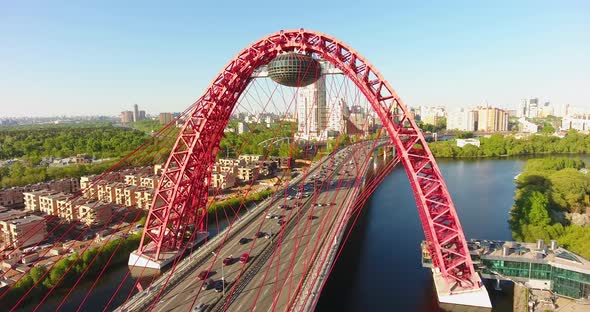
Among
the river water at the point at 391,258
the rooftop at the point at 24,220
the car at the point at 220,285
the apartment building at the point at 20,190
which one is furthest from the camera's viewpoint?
the apartment building at the point at 20,190

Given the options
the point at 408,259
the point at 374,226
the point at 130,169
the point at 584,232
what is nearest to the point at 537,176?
the point at 584,232

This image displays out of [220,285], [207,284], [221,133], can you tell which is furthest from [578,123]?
[207,284]

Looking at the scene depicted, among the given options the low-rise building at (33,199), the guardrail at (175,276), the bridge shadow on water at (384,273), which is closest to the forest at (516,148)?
the bridge shadow on water at (384,273)

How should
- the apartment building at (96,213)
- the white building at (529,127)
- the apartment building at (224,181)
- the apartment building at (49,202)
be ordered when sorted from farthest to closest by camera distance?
the white building at (529,127) < the apartment building at (224,181) < the apartment building at (49,202) < the apartment building at (96,213)

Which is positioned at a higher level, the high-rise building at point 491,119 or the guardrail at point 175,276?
the high-rise building at point 491,119

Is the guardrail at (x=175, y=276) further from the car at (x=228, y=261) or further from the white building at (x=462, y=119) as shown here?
the white building at (x=462, y=119)

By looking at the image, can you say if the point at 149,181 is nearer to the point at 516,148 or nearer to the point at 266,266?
the point at 266,266
